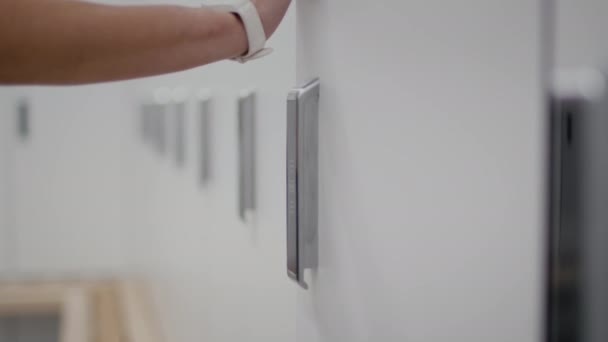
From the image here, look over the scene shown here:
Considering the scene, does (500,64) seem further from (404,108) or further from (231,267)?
(231,267)

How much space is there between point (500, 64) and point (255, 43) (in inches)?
14.5

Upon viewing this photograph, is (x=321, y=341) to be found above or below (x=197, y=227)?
above

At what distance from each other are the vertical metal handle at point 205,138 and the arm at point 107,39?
96cm

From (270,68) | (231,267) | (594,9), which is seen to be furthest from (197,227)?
(594,9)

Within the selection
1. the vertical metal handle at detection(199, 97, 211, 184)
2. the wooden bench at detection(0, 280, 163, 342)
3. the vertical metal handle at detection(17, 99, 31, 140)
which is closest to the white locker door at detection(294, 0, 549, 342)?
the vertical metal handle at detection(199, 97, 211, 184)

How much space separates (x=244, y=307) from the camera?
1450 millimetres

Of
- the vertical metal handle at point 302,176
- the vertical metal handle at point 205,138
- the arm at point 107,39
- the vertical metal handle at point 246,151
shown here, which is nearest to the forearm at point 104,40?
the arm at point 107,39

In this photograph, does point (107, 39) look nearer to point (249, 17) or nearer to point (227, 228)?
point (249, 17)

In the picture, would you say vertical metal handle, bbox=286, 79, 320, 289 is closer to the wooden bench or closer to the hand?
the hand

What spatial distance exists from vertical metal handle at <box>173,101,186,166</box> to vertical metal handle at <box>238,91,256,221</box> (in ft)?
3.51

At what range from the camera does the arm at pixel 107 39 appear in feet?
2.42

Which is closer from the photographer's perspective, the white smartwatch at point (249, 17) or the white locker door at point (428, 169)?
the white locker door at point (428, 169)

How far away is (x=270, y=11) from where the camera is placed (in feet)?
3.04

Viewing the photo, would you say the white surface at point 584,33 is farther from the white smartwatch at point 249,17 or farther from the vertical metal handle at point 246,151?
the vertical metal handle at point 246,151
